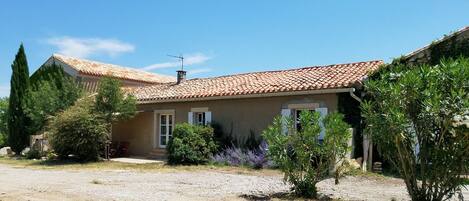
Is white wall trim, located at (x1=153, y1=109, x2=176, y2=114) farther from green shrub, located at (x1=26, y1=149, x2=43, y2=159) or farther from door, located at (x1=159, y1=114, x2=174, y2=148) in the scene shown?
green shrub, located at (x1=26, y1=149, x2=43, y2=159)

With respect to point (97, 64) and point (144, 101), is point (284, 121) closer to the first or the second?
point (144, 101)

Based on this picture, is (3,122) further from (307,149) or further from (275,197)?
(307,149)

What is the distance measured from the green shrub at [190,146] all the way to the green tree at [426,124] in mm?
9540

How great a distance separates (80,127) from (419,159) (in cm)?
1332

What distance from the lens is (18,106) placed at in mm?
24828

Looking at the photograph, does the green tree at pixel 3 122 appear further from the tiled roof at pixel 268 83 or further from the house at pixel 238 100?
the tiled roof at pixel 268 83

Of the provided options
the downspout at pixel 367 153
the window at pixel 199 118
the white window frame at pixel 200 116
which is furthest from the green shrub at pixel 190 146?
the downspout at pixel 367 153

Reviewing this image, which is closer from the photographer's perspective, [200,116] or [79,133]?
[79,133]

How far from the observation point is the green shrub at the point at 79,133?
58.3 ft

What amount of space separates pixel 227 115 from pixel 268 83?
6.42 feet

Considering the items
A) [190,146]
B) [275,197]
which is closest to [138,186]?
[275,197]

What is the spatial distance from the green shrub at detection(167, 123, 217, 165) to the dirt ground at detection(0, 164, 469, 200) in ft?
9.49

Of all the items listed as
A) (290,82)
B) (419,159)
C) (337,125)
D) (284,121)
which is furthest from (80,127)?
(419,159)

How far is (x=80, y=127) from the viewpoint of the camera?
17750mm
